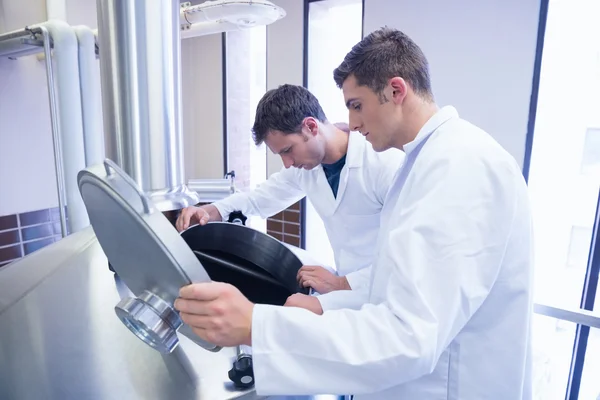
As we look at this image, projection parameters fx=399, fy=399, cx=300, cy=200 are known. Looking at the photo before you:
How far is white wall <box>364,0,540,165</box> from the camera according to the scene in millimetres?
1532

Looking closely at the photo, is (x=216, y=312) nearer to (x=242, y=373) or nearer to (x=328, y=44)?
(x=242, y=373)

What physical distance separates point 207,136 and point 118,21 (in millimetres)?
1790

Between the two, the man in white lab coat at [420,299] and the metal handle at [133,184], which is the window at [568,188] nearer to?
the man in white lab coat at [420,299]

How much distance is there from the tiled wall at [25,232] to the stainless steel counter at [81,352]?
38.9 inches

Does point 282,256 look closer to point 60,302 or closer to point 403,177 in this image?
point 403,177

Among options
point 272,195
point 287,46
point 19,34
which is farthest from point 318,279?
point 287,46

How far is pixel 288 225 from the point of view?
92.4 inches

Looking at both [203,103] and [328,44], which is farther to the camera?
[203,103]

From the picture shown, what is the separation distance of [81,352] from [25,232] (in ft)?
4.09

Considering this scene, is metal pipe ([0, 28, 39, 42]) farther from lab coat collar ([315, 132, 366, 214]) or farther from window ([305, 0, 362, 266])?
window ([305, 0, 362, 266])

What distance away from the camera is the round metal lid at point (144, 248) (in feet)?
1.38

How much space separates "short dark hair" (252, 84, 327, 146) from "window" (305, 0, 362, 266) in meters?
1.00

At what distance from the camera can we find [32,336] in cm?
65

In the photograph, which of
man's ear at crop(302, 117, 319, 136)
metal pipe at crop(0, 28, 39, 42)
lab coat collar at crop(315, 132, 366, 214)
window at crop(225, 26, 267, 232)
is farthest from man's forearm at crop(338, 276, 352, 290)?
window at crop(225, 26, 267, 232)
